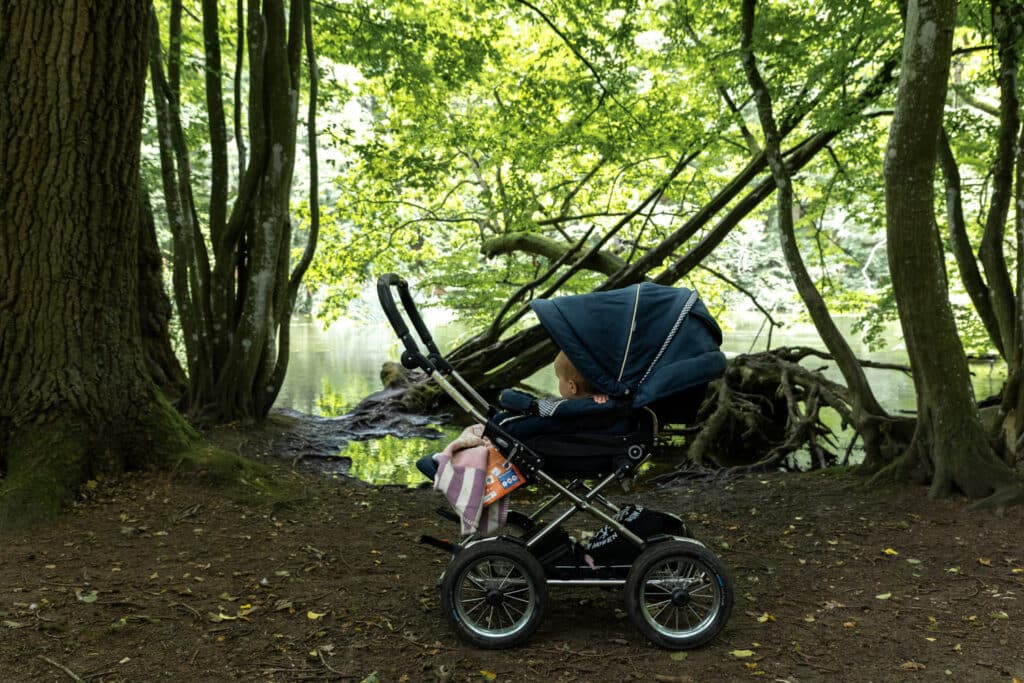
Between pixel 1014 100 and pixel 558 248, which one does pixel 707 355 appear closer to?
pixel 1014 100

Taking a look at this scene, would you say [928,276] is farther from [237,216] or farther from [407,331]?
[237,216]

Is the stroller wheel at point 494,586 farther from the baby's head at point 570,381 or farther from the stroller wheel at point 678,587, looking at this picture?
the baby's head at point 570,381

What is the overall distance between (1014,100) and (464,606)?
196 inches

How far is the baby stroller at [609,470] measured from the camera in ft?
9.46

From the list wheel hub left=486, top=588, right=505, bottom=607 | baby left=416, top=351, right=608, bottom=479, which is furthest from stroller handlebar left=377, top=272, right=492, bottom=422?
wheel hub left=486, top=588, right=505, bottom=607

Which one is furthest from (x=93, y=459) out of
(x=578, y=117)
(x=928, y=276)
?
(x=578, y=117)

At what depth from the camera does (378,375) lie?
17641 mm

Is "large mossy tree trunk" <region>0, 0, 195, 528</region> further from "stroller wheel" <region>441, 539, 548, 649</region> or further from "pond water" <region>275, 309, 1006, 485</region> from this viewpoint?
"pond water" <region>275, 309, 1006, 485</region>

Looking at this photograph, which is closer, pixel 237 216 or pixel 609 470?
pixel 609 470

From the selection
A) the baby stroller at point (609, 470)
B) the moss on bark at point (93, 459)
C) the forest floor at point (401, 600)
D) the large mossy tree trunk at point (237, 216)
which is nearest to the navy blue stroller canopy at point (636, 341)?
the baby stroller at point (609, 470)

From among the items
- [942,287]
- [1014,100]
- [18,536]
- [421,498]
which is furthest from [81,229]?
[1014,100]

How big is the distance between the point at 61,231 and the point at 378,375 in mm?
13685

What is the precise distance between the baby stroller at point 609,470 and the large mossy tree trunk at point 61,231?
6.83 feet

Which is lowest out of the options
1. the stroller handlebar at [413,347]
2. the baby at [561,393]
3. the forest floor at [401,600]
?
the forest floor at [401,600]
